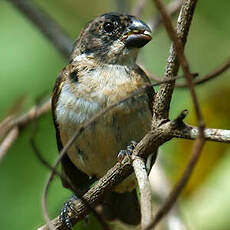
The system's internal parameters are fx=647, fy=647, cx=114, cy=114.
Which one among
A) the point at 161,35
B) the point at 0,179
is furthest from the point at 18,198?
the point at 161,35

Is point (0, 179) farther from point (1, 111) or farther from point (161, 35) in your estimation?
point (161, 35)

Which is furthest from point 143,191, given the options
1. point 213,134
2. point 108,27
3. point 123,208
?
point 123,208

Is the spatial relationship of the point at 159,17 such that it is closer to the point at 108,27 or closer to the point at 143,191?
the point at 108,27

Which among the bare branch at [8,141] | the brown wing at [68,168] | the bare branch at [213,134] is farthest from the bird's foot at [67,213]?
the bare branch at [213,134]

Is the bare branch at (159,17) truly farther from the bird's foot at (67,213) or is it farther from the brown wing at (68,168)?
the bird's foot at (67,213)

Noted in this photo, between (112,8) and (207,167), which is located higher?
(112,8)
